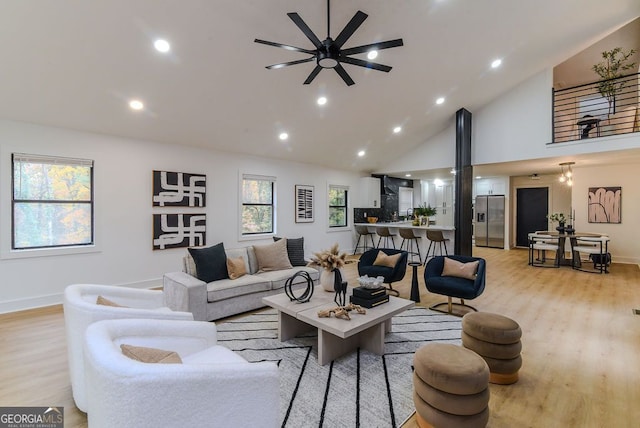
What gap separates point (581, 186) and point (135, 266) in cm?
987

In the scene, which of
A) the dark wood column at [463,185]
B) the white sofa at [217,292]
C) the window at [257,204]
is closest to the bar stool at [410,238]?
the dark wood column at [463,185]

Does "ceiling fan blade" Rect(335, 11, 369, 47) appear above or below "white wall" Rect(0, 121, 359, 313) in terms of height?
above

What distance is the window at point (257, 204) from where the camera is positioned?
6152mm

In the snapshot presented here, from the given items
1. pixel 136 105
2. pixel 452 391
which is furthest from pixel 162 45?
pixel 452 391

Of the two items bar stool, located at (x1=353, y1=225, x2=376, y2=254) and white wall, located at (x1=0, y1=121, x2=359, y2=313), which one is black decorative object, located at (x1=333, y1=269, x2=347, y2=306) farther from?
bar stool, located at (x1=353, y1=225, x2=376, y2=254)

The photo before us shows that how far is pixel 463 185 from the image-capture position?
6332mm

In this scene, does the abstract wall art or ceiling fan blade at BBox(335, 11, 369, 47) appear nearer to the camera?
ceiling fan blade at BBox(335, 11, 369, 47)

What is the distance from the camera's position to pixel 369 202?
338 inches

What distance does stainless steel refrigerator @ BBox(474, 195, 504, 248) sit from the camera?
9273 mm

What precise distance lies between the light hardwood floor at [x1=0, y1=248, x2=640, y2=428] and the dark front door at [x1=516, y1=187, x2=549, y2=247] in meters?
4.55

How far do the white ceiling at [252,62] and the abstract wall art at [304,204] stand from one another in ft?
4.24

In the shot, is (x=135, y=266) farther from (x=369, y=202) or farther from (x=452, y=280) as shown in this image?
(x=369, y=202)

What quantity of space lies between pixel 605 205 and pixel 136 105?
980cm

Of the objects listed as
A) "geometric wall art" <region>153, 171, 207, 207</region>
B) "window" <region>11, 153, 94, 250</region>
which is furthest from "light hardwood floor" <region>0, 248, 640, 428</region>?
"geometric wall art" <region>153, 171, 207, 207</region>
